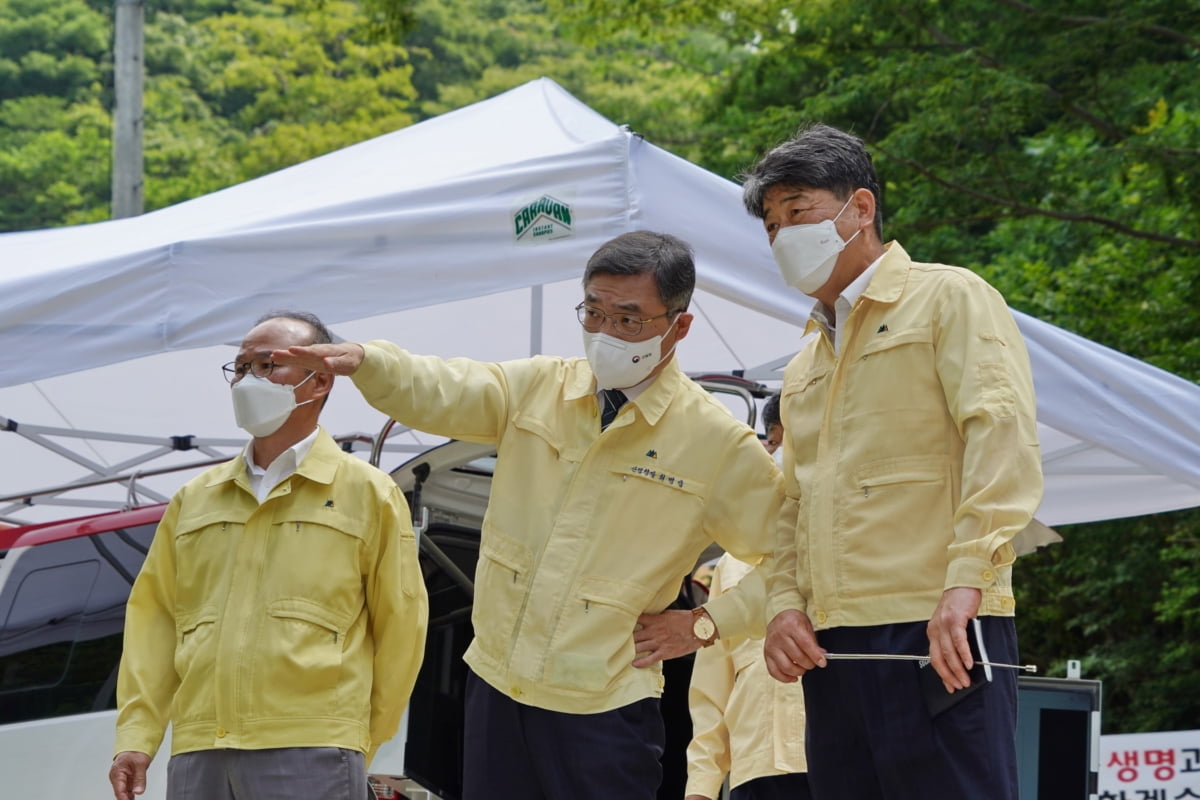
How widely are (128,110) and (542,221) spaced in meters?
7.27

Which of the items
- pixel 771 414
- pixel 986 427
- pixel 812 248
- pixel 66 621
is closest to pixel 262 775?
pixel 812 248

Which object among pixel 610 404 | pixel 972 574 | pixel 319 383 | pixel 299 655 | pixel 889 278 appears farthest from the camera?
pixel 319 383

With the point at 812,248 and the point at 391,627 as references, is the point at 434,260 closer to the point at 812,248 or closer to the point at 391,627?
the point at 391,627

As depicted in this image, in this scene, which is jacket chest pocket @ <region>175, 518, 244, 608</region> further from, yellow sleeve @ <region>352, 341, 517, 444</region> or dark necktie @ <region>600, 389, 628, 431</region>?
dark necktie @ <region>600, 389, 628, 431</region>

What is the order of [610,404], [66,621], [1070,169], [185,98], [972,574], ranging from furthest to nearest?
[185,98], [1070,169], [66,621], [610,404], [972,574]

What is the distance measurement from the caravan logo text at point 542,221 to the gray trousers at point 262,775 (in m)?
1.73

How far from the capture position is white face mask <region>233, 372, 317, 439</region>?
342cm

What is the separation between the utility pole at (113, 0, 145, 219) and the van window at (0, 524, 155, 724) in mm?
5851

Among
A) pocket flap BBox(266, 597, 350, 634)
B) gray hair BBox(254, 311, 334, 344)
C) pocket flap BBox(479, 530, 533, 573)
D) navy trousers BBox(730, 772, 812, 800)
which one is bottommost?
navy trousers BBox(730, 772, 812, 800)

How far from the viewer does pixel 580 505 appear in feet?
10.2

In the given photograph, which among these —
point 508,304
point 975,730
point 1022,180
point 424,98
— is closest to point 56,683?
point 508,304

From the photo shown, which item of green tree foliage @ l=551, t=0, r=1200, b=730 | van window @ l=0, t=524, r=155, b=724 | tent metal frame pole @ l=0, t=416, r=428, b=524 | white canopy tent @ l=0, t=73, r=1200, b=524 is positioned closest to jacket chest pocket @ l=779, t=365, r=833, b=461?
white canopy tent @ l=0, t=73, r=1200, b=524

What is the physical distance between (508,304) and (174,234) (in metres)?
2.88

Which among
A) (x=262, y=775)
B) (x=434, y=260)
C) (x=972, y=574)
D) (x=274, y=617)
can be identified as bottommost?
(x=262, y=775)
